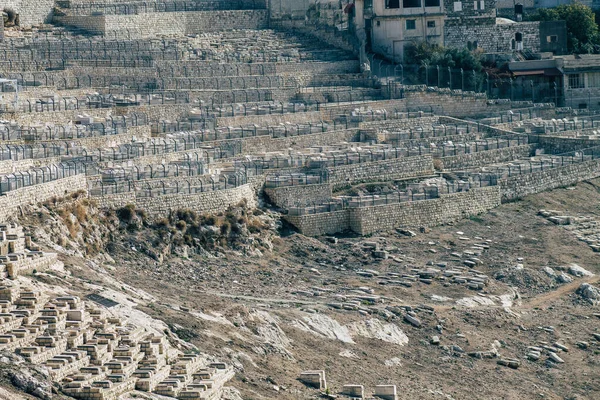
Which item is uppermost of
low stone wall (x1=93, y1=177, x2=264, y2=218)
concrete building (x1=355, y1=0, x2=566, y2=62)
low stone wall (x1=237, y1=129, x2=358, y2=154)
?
concrete building (x1=355, y1=0, x2=566, y2=62)

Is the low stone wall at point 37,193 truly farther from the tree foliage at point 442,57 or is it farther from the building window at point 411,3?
the building window at point 411,3

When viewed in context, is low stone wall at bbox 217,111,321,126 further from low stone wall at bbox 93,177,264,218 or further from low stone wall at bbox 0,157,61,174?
low stone wall at bbox 0,157,61,174

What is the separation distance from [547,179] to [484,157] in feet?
8.57

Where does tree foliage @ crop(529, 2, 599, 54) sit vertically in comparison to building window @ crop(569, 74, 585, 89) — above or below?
above

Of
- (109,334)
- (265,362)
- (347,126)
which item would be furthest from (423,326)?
(347,126)

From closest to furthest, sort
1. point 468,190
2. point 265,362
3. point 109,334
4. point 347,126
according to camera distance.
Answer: point 109,334 → point 265,362 → point 468,190 → point 347,126

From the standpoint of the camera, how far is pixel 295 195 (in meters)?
60.7

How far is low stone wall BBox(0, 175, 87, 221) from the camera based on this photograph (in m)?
49.8

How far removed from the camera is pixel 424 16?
82250 mm

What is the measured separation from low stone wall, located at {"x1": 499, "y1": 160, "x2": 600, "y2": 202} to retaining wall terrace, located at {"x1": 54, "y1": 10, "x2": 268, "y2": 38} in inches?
763

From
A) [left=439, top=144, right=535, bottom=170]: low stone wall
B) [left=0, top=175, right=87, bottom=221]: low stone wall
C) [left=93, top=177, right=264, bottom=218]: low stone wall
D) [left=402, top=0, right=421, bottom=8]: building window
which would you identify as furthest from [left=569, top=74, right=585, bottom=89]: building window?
[left=0, top=175, right=87, bottom=221]: low stone wall

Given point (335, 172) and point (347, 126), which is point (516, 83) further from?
point (335, 172)

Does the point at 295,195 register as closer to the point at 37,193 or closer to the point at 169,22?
the point at 37,193

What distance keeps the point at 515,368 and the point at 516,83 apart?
32.0 m
